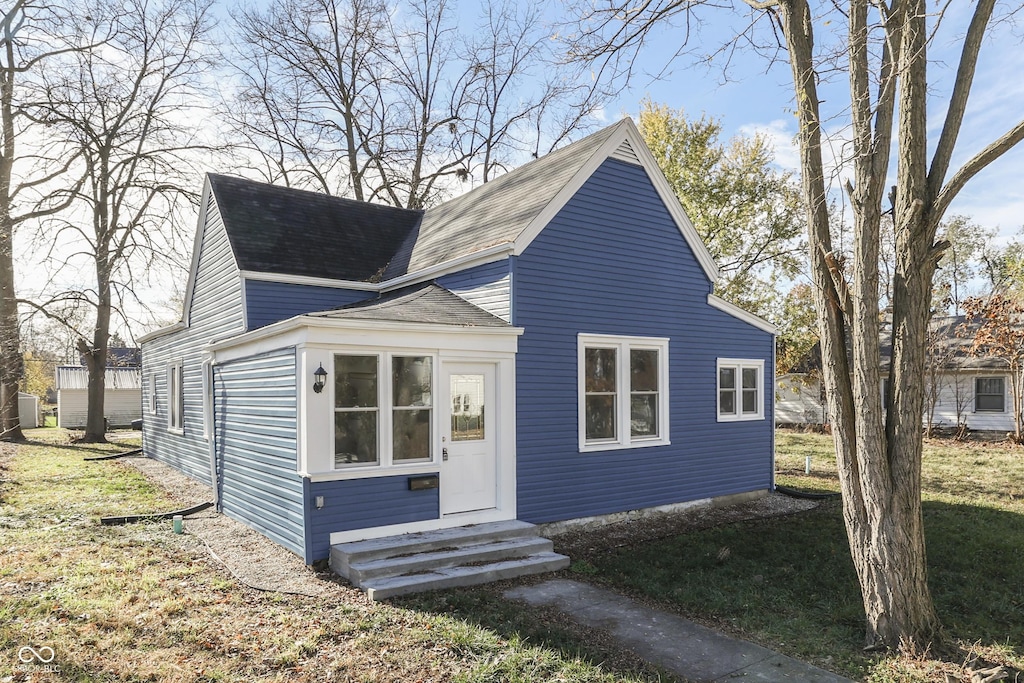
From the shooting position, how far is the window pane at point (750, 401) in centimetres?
1211

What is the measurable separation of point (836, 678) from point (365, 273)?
10306 millimetres

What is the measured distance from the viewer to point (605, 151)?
10.0 metres

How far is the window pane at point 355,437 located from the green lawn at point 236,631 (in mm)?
1586

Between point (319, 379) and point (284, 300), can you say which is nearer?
point (319, 379)

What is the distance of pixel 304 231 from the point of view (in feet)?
42.3

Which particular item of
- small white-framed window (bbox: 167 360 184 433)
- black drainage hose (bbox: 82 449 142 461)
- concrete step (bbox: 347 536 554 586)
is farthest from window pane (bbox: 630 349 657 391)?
black drainage hose (bbox: 82 449 142 461)

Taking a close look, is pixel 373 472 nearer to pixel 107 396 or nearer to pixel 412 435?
pixel 412 435

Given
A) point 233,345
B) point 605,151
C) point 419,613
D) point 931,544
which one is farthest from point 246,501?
point 931,544

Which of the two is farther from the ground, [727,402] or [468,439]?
[727,402]

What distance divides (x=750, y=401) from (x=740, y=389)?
497 mm

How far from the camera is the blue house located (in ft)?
25.6

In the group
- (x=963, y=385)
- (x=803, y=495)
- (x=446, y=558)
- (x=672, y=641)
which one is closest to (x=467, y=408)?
(x=446, y=558)

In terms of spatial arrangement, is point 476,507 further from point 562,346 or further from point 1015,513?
point 1015,513

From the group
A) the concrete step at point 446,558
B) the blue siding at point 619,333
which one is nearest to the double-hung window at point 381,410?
the concrete step at point 446,558
